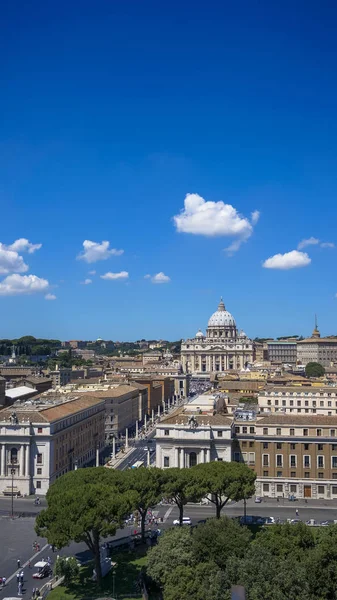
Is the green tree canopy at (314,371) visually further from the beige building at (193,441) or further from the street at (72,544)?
the street at (72,544)

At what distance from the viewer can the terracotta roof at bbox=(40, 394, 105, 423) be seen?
70000mm

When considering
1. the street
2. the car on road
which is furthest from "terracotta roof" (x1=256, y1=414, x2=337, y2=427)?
the car on road

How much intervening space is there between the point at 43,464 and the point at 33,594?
28.2 metres

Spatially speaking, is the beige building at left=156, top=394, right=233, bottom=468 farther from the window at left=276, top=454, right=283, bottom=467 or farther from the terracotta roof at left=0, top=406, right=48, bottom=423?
the terracotta roof at left=0, top=406, right=48, bottom=423

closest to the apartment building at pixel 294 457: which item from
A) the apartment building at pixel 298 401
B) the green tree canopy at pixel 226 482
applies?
the green tree canopy at pixel 226 482

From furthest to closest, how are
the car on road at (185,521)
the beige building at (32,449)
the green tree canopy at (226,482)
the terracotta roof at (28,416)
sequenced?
the terracotta roof at (28,416)
the beige building at (32,449)
the car on road at (185,521)
the green tree canopy at (226,482)

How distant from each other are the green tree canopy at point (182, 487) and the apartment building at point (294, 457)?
16383 millimetres

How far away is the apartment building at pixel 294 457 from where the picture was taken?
62906 mm

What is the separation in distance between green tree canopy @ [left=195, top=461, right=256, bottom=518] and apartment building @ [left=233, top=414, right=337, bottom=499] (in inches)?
501

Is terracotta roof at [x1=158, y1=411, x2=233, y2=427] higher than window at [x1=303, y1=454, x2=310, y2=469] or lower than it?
higher

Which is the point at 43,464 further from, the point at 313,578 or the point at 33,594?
the point at 313,578

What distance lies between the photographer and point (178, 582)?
34.2m

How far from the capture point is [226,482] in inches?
1960

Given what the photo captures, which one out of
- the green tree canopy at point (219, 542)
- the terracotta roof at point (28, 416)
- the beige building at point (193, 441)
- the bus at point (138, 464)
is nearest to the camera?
the green tree canopy at point (219, 542)
